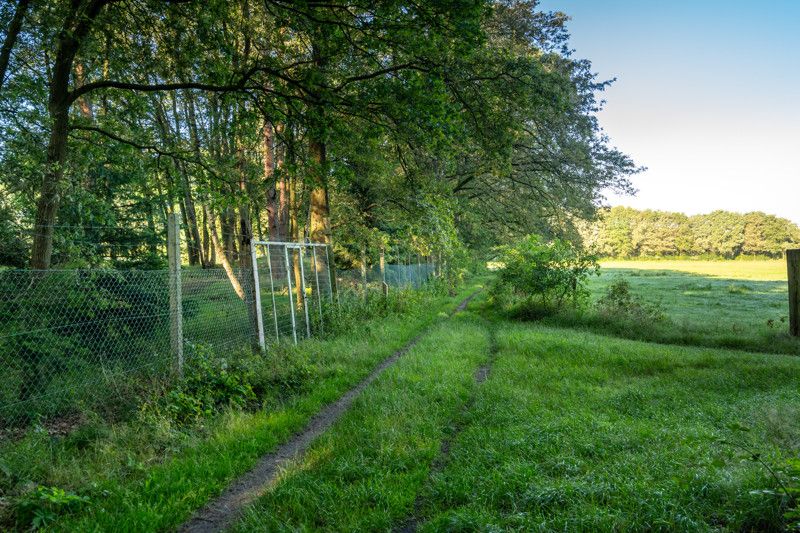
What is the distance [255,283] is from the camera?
8289 millimetres

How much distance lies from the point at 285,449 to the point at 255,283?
13.3ft

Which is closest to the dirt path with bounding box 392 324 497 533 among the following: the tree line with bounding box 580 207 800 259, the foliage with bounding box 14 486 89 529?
the foliage with bounding box 14 486 89 529

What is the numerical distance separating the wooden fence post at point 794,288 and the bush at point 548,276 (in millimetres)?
4956

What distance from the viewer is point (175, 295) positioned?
20.8ft

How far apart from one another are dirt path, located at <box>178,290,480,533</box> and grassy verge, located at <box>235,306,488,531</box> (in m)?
0.19

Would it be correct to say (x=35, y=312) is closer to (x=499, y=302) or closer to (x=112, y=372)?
(x=112, y=372)

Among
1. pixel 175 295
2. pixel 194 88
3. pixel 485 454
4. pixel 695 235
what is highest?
pixel 194 88

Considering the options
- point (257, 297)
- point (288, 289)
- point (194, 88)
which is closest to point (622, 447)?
point (257, 297)

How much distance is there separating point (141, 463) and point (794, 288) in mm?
13406

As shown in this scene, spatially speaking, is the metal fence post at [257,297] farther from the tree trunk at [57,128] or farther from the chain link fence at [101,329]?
the tree trunk at [57,128]

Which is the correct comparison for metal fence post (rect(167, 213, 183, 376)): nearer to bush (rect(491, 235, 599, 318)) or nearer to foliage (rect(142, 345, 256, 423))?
foliage (rect(142, 345, 256, 423))

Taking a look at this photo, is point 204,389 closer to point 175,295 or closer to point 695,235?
point 175,295

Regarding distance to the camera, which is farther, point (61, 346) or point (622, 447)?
point (61, 346)

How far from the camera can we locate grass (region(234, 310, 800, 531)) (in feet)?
10.4
